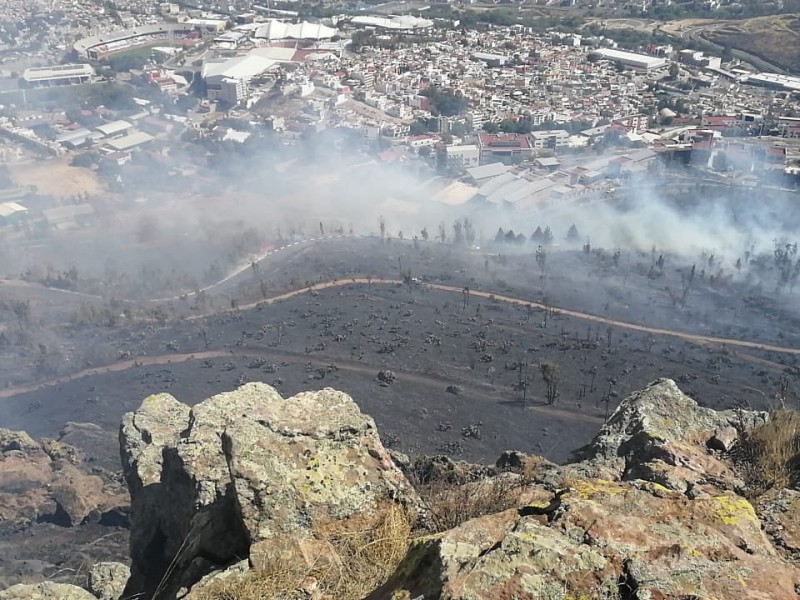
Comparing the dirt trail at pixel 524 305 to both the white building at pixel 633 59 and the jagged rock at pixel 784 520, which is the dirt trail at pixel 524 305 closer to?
the jagged rock at pixel 784 520

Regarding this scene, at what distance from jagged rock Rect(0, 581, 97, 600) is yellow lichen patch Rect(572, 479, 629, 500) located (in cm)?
509

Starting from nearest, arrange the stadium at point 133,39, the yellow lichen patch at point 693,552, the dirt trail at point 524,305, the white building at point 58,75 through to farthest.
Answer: the yellow lichen patch at point 693,552 < the dirt trail at point 524,305 < the white building at point 58,75 < the stadium at point 133,39

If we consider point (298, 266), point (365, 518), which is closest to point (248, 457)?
point (365, 518)

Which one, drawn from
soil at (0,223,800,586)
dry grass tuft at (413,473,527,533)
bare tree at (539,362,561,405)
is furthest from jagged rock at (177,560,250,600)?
bare tree at (539,362,561,405)

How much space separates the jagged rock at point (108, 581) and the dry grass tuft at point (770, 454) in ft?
21.5

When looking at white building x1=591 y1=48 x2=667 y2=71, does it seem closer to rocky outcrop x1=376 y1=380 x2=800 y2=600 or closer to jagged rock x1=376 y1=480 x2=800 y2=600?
rocky outcrop x1=376 y1=380 x2=800 y2=600

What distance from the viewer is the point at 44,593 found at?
7.01 m

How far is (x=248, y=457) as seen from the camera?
544cm

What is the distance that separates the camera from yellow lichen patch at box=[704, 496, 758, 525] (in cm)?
406

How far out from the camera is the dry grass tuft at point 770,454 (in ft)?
18.9

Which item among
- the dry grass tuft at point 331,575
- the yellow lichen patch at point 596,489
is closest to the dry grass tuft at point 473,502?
the dry grass tuft at point 331,575

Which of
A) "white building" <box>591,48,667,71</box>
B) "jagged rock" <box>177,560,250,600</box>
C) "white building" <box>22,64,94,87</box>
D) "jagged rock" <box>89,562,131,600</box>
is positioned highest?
"jagged rock" <box>177,560,250,600</box>

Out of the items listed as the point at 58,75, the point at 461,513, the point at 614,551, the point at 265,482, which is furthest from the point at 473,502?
the point at 58,75

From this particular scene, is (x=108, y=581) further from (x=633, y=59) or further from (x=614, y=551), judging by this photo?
(x=633, y=59)
